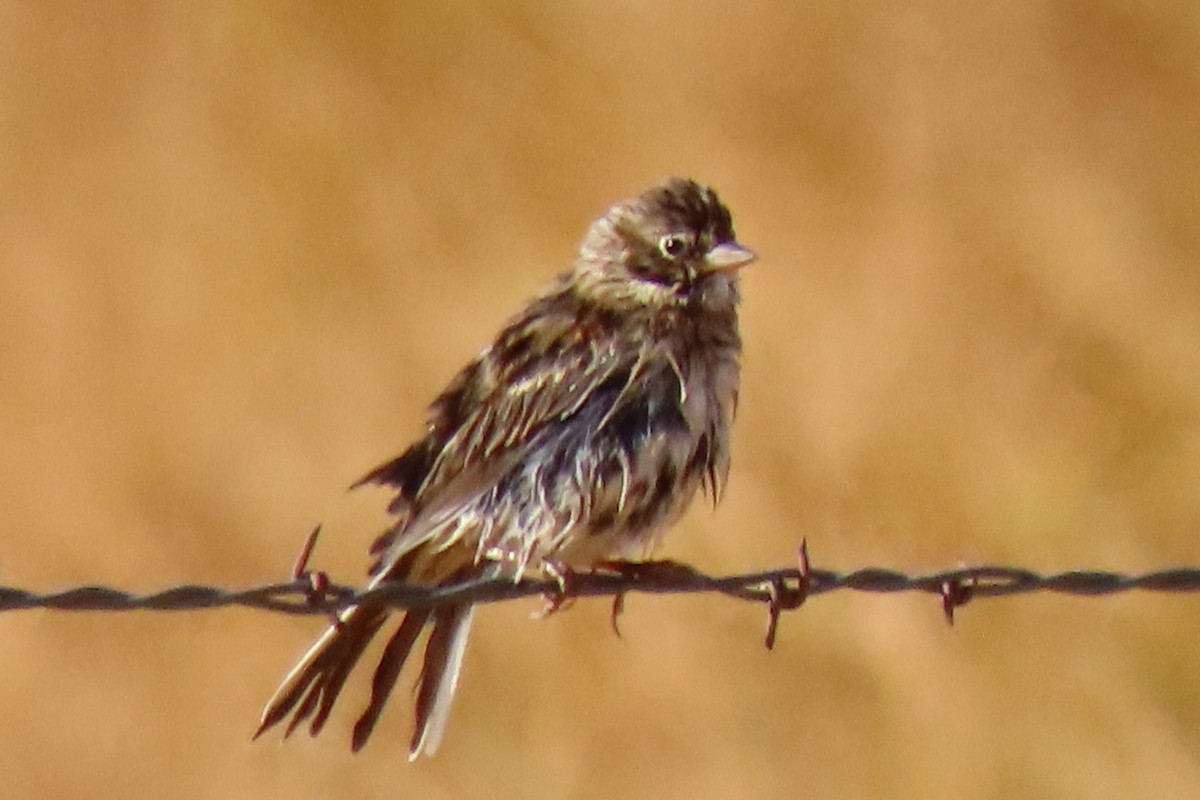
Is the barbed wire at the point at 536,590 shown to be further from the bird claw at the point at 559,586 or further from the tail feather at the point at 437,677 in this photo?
the tail feather at the point at 437,677

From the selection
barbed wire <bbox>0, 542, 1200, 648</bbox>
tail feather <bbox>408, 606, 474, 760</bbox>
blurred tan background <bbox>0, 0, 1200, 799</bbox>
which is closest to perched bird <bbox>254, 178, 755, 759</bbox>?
tail feather <bbox>408, 606, 474, 760</bbox>

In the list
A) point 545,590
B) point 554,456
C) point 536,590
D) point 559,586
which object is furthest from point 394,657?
point 536,590

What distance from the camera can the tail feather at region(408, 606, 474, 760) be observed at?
15.8 feet

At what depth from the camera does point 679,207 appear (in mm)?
5027

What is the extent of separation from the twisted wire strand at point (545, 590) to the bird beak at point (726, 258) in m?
1.21

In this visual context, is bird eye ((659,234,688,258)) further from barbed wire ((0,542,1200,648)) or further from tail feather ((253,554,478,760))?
barbed wire ((0,542,1200,648))

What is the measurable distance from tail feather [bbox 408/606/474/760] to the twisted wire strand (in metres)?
0.93

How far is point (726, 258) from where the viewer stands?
493cm

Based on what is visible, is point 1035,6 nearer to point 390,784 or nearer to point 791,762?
point 791,762

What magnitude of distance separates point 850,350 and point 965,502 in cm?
70

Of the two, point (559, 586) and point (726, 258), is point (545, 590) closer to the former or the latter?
point (559, 586)

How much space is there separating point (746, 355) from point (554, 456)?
2747 mm

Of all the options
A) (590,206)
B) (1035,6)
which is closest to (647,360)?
(590,206)

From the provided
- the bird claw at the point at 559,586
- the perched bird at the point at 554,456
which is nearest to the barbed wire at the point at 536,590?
the bird claw at the point at 559,586
